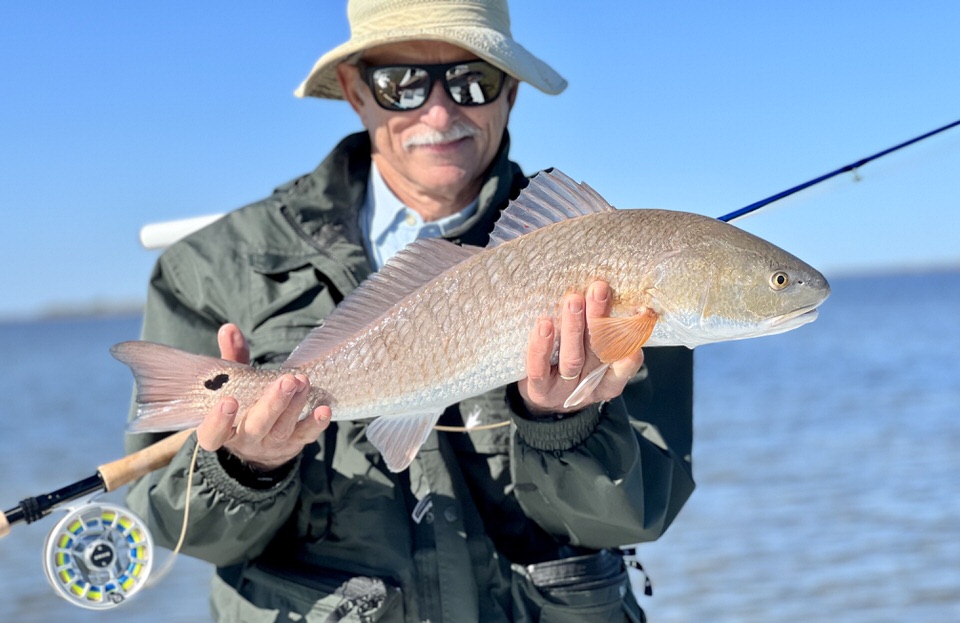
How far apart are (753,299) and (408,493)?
144cm

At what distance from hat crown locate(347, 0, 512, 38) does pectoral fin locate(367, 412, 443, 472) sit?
1553 millimetres

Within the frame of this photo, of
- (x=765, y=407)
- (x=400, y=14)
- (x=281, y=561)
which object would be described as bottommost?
(x=765, y=407)

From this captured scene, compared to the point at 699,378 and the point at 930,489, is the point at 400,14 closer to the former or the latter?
the point at 930,489

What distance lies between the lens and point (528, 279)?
3170 mm

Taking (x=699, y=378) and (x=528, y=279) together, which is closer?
(x=528, y=279)

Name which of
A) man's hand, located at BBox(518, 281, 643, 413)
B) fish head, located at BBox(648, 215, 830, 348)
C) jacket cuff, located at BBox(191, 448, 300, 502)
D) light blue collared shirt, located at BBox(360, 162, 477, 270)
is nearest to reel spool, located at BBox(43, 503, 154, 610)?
jacket cuff, located at BBox(191, 448, 300, 502)

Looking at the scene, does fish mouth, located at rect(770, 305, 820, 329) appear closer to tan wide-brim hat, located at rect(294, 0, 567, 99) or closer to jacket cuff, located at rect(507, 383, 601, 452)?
jacket cuff, located at rect(507, 383, 601, 452)

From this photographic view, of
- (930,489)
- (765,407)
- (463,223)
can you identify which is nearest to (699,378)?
(765,407)

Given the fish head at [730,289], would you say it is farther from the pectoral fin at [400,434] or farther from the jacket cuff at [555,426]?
the pectoral fin at [400,434]

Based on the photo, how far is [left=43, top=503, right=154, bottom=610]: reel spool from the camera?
391 centimetres

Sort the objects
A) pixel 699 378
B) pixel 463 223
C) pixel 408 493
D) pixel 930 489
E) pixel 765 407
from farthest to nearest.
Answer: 1. pixel 699 378
2. pixel 765 407
3. pixel 930 489
4. pixel 463 223
5. pixel 408 493

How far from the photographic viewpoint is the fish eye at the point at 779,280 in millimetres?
3102

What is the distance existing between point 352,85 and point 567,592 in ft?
7.48

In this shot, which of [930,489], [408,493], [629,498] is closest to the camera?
[629,498]
